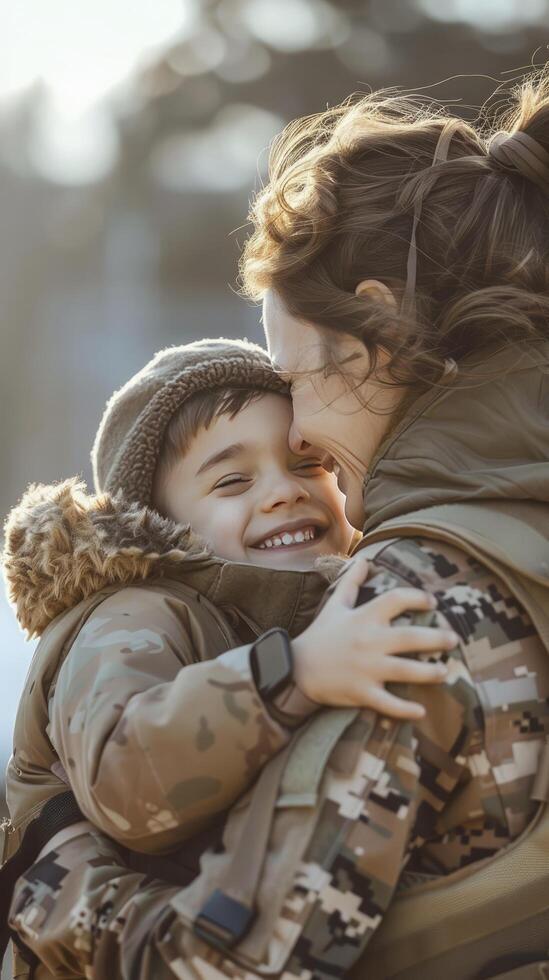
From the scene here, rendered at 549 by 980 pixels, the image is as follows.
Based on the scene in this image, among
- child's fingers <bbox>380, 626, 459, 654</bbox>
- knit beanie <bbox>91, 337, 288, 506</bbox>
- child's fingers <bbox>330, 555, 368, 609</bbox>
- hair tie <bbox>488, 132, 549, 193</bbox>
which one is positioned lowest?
child's fingers <bbox>380, 626, 459, 654</bbox>

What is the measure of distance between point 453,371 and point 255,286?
58cm

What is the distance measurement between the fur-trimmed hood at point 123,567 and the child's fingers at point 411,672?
71cm

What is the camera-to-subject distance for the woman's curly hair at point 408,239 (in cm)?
226

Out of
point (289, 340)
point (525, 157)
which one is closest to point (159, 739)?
point (289, 340)

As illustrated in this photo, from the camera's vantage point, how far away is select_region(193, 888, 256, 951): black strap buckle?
70.7 inches

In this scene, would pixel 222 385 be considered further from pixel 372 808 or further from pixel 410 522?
pixel 372 808

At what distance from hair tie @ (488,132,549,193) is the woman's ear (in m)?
0.35

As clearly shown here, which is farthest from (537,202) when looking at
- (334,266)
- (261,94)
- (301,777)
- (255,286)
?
(261,94)

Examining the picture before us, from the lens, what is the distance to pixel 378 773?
1819 mm

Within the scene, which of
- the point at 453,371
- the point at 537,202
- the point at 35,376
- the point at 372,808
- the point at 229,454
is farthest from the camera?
the point at 35,376

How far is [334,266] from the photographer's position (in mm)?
2412

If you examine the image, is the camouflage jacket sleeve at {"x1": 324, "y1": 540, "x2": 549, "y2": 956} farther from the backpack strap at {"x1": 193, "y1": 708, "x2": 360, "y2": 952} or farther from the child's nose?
the child's nose

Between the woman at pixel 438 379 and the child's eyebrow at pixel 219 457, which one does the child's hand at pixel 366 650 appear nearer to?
the woman at pixel 438 379

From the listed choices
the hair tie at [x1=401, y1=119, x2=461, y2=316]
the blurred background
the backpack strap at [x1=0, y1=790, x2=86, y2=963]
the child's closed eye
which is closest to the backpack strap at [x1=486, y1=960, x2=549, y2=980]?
the backpack strap at [x1=0, y1=790, x2=86, y2=963]
